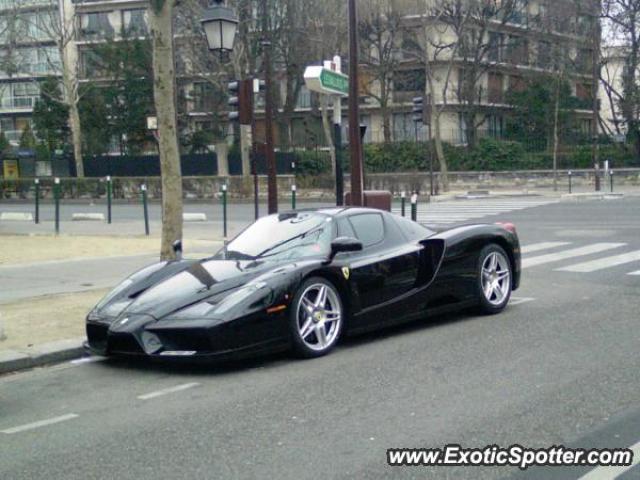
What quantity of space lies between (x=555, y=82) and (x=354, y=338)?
43105mm

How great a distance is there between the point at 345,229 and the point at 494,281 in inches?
80.7

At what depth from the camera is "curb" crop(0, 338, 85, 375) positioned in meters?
7.68

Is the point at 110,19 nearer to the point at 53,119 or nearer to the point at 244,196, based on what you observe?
the point at 53,119

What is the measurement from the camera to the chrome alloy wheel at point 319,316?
293 inches

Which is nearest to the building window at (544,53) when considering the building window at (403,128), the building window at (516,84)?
the building window at (516,84)

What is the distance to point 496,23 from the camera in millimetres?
51188

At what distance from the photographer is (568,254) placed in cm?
1488

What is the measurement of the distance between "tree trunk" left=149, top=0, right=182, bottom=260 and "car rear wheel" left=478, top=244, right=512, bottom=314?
14.9 feet

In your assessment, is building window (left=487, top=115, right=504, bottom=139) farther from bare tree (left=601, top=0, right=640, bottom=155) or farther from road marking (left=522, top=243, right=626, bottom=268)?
road marking (left=522, top=243, right=626, bottom=268)

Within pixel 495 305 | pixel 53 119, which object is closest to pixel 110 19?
pixel 53 119

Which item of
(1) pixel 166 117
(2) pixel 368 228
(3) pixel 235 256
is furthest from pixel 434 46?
(3) pixel 235 256

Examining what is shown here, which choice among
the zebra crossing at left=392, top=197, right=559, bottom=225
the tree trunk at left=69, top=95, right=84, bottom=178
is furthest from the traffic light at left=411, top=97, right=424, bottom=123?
the tree trunk at left=69, top=95, right=84, bottom=178

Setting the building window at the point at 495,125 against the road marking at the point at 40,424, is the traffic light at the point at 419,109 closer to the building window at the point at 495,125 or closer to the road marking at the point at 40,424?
the building window at the point at 495,125

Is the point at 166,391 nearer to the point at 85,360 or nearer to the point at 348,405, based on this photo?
the point at 348,405
